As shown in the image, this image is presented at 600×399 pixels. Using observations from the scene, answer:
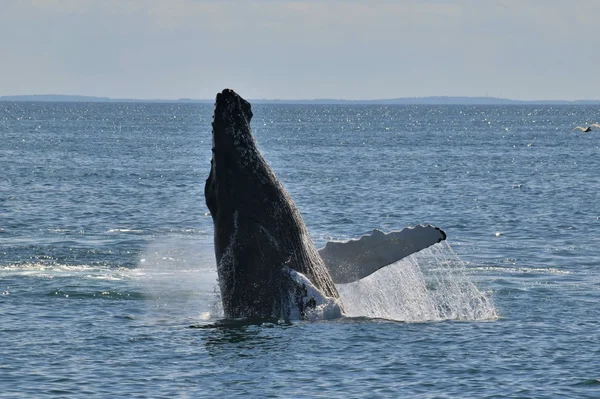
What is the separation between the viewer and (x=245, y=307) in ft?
57.0

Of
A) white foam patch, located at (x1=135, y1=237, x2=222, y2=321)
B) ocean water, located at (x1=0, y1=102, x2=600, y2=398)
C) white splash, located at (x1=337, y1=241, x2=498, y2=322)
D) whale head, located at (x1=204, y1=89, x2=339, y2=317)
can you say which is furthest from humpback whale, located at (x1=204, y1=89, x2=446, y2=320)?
white foam patch, located at (x1=135, y1=237, x2=222, y2=321)

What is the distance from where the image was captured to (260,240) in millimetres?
16875

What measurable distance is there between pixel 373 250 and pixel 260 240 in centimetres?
179

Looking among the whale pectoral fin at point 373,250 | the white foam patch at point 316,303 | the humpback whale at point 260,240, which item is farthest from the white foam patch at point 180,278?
the whale pectoral fin at point 373,250

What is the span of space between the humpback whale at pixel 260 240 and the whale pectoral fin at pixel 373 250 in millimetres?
15

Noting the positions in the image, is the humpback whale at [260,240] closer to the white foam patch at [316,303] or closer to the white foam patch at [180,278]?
the white foam patch at [316,303]

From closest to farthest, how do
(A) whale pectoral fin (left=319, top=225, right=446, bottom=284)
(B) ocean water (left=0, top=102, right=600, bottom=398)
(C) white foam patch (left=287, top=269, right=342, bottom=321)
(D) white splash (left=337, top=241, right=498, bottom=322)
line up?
1. (B) ocean water (left=0, top=102, right=600, bottom=398)
2. (C) white foam patch (left=287, top=269, right=342, bottom=321)
3. (A) whale pectoral fin (left=319, top=225, right=446, bottom=284)
4. (D) white splash (left=337, top=241, right=498, bottom=322)

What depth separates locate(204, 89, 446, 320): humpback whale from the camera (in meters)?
16.6

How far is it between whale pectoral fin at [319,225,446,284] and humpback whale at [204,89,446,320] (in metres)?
0.02

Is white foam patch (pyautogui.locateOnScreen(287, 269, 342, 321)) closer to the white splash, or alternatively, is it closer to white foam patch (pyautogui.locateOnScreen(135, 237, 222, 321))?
the white splash

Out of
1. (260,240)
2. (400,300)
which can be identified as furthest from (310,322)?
(400,300)

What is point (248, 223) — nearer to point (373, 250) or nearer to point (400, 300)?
point (373, 250)

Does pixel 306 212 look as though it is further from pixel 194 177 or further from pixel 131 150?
pixel 131 150

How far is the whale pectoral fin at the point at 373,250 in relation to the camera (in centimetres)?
1702
